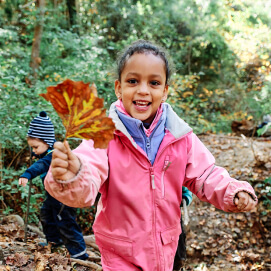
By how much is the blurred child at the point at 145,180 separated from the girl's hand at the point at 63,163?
1.24 feet

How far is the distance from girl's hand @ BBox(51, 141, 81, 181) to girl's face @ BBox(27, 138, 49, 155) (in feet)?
7.98

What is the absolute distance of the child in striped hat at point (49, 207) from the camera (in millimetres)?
3275

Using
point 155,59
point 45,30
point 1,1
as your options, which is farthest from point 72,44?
point 155,59

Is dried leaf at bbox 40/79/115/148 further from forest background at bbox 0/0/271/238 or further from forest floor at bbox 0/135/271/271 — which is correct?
forest background at bbox 0/0/271/238

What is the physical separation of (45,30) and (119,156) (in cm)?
821

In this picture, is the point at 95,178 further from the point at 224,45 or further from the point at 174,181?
the point at 224,45

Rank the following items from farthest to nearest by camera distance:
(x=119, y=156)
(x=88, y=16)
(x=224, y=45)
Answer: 1. (x=224, y=45)
2. (x=88, y=16)
3. (x=119, y=156)

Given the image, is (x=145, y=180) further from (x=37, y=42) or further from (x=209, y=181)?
(x=37, y=42)

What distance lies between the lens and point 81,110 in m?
1.03

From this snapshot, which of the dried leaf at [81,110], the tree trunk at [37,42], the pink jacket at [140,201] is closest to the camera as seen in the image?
the dried leaf at [81,110]

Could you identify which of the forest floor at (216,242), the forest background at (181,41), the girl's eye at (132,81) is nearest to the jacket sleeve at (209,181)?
the girl's eye at (132,81)

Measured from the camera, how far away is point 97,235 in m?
1.76

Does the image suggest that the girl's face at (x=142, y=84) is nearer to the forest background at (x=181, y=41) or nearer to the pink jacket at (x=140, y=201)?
the pink jacket at (x=140, y=201)

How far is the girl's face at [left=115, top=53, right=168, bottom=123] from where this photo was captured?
175cm
